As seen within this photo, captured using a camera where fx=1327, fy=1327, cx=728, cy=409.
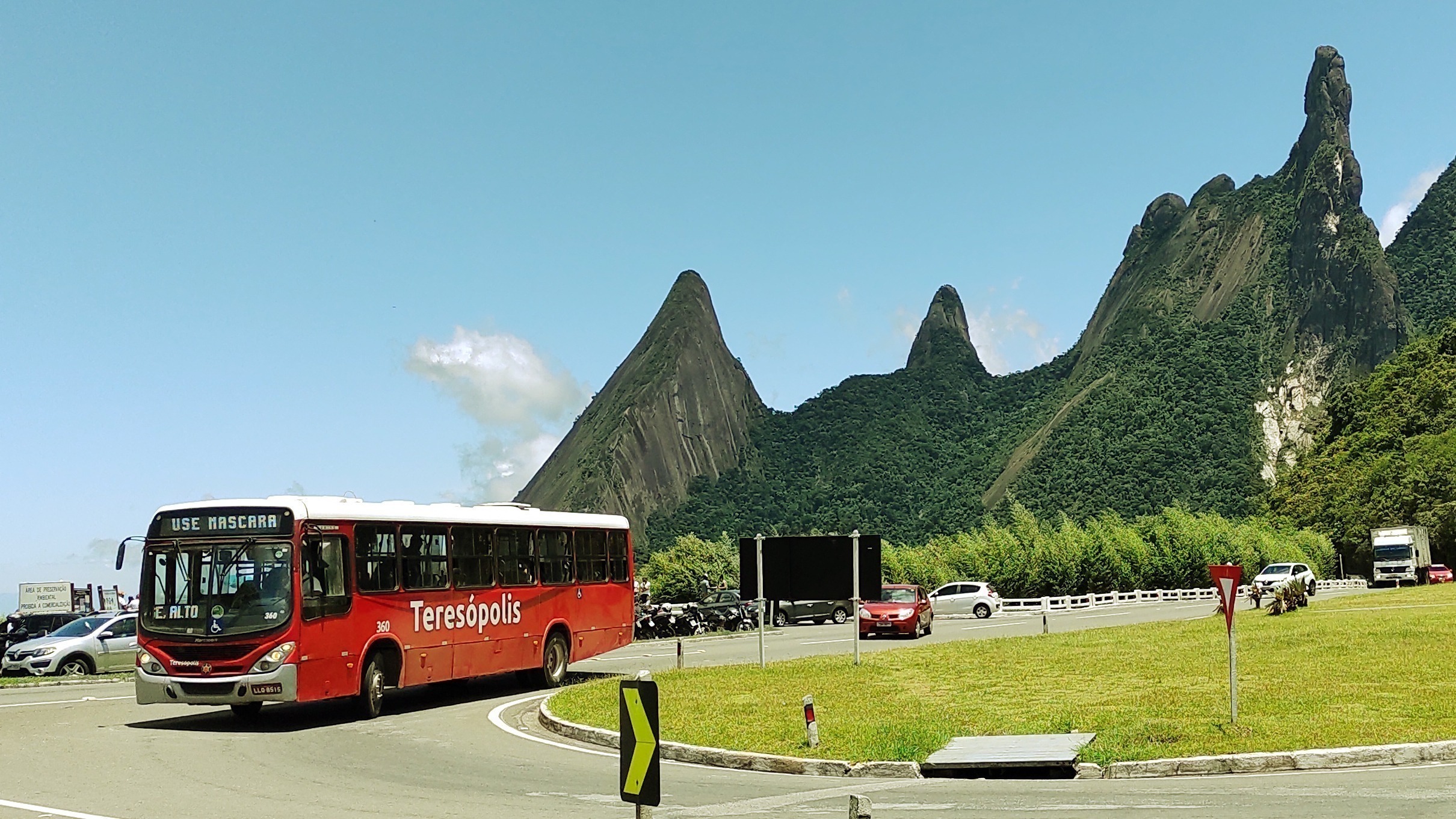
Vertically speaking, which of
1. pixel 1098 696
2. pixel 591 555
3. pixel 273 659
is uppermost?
pixel 591 555

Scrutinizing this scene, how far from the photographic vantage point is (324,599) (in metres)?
17.8

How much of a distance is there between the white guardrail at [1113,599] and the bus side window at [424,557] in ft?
142

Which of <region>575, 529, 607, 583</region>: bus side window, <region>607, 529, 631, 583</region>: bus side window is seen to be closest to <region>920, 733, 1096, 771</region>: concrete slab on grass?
<region>575, 529, 607, 583</region>: bus side window

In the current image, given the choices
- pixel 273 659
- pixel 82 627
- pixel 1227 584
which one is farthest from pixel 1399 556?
pixel 273 659

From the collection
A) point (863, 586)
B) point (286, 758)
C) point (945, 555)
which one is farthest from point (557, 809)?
point (945, 555)

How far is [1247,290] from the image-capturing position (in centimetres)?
19312

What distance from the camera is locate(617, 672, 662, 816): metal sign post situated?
711cm

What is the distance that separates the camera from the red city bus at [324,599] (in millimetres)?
17156

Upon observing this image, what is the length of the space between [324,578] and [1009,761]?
31.8 ft

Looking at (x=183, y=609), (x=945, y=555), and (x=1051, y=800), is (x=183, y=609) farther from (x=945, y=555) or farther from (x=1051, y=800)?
(x=945, y=555)

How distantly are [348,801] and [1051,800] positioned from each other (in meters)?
5.99

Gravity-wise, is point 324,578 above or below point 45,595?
above

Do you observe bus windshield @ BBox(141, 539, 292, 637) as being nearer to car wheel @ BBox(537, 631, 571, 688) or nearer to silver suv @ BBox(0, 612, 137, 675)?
car wheel @ BBox(537, 631, 571, 688)

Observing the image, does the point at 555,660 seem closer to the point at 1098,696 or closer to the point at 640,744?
the point at 1098,696
